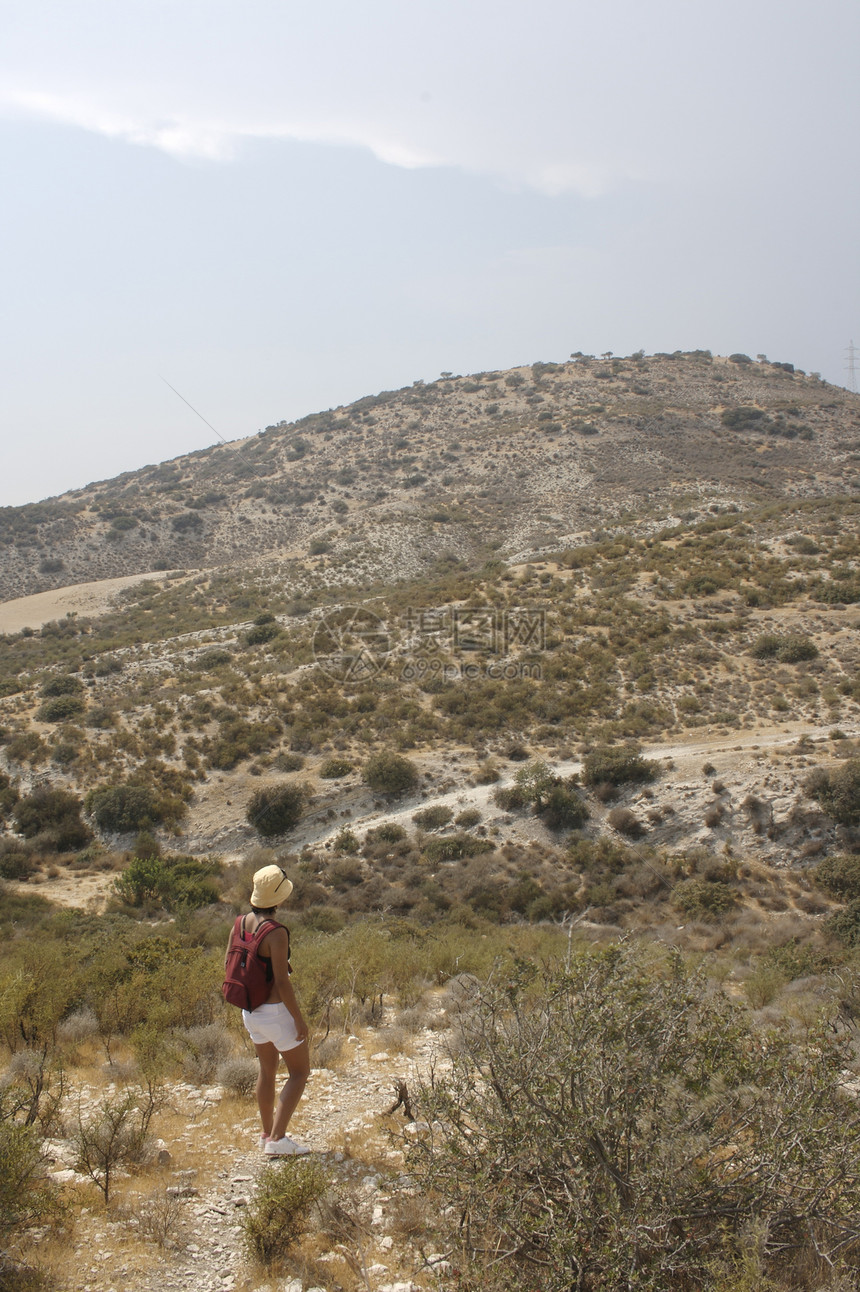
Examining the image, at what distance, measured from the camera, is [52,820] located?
19719 millimetres

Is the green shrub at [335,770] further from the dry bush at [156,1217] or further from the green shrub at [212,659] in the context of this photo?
the dry bush at [156,1217]

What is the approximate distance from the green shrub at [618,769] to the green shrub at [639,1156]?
14.8 meters

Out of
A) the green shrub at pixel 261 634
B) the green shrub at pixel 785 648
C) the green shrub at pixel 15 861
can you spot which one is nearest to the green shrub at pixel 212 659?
the green shrub at pixel 261 634

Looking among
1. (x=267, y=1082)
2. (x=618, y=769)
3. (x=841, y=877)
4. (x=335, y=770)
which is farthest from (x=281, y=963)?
(x=335, y=770)

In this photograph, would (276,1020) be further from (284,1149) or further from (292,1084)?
(284,1149)

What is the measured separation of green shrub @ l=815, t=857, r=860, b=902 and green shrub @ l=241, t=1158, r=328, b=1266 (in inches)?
533

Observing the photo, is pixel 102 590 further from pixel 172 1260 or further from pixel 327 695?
pixel 172 1260

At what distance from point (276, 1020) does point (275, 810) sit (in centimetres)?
1574

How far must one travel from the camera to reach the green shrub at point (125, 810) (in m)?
19.5

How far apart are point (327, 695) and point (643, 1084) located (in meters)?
22.3

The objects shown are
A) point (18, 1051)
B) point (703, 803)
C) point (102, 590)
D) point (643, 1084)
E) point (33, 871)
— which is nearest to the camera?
point (643, 1084)

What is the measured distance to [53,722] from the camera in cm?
2477

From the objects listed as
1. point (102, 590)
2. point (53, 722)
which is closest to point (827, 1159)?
point (53, 722)

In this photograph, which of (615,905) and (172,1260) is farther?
(615,905)
